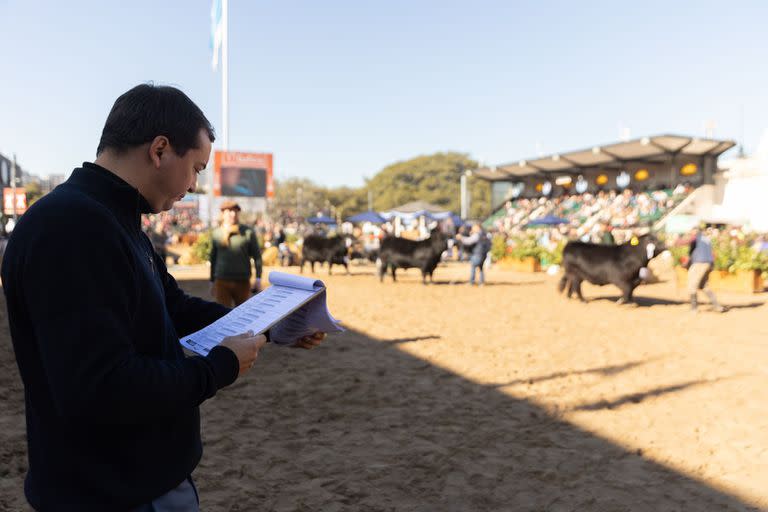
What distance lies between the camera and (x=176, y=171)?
158 centimetres

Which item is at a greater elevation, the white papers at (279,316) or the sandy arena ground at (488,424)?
the white papers at (279,316)

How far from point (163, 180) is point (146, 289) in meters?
0.29

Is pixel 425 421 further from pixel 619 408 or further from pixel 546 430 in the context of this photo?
pixel 619 408

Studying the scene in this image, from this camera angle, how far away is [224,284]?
775 cm

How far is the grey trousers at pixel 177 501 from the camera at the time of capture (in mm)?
1585

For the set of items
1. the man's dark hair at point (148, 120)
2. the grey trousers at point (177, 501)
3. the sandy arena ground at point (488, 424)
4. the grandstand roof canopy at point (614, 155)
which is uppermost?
the grandstand roof canopy at point (614, 155)

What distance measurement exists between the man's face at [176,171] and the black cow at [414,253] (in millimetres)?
16237

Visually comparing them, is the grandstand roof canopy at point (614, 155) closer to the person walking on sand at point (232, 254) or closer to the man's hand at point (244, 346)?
the person walking on sand at point (232, 254)

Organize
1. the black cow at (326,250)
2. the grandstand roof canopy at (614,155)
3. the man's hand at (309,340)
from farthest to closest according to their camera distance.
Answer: the grandstand roof canopy at (614,155) → the black cow at (326,250) → the man's hand at (309,340)

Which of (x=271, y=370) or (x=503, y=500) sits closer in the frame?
(x=503, y=500)

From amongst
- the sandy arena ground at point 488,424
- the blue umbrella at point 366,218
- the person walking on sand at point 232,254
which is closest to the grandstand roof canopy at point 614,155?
the blue umbrella at point 366,218

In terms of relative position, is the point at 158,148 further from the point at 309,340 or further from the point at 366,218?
the point at 366,218

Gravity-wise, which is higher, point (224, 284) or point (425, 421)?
point (224, 284)

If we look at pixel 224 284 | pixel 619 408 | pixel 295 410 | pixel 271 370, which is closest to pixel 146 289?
pixel 295 410
